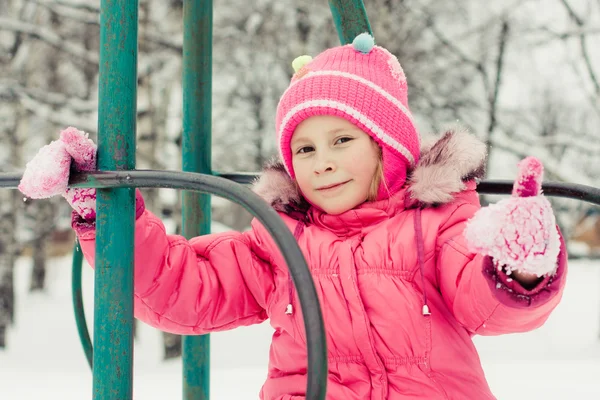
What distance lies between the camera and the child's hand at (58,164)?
2.84 ft

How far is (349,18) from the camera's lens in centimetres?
150

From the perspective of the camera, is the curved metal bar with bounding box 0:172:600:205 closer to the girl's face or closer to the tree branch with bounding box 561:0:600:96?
the girl's face

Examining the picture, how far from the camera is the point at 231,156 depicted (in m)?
6.75

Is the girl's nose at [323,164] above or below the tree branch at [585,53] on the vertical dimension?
below

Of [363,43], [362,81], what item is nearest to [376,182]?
[362,81]

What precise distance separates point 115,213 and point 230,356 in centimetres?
493

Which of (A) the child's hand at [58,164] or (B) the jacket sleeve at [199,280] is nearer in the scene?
(A) the child's hand at [58,164]

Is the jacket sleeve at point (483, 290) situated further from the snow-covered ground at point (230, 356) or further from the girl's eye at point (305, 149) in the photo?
the snow-covered ground at point (230, 356)

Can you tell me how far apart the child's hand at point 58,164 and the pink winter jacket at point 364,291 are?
0.17m

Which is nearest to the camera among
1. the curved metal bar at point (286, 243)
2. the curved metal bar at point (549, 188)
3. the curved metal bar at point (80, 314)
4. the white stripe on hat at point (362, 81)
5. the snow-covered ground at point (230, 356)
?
the curved metal bar at point (286, 243)

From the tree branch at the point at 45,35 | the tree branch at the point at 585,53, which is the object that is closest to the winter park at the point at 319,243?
the tree branch at the point at 45,35

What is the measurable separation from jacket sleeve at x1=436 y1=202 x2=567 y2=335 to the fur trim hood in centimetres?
6

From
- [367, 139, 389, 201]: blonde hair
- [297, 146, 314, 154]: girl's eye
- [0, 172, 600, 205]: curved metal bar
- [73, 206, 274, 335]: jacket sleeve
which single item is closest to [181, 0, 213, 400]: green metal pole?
[73, 206, 274, 335]: jacket sleeve

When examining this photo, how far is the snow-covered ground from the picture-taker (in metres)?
2.32
